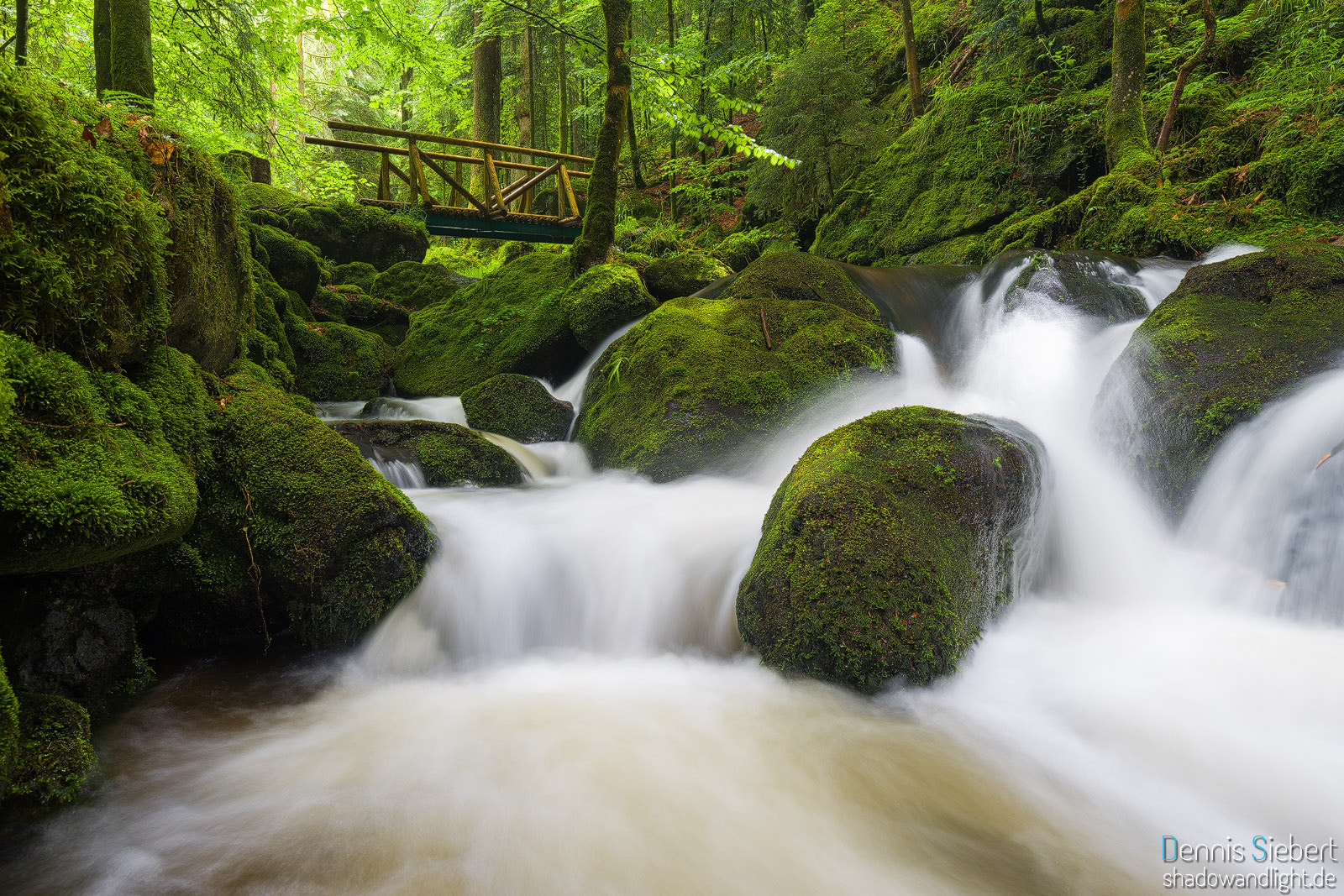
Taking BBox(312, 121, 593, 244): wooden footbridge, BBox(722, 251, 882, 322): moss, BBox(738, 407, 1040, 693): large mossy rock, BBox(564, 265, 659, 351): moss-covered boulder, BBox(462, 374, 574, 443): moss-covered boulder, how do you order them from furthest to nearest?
BBox(312, 121, 593, 244): wooden footbridge < BBox(564, 265, 659, 351): moss-covered boulder < BBox(722, 251, 882, 322): moss < BBox(462, 374, 574, 443): moss-covered boulder < BBox(738, 407, 1040, 693): large mossy rock

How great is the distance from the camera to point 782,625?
3080 mm

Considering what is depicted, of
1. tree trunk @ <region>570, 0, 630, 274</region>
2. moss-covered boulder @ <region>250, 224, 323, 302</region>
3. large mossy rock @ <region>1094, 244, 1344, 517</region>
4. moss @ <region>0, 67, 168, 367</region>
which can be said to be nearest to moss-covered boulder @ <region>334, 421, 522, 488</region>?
moss @ <region>0, 67, 168, 367</region>

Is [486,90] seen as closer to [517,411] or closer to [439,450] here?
[517,411]

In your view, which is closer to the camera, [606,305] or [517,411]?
[517,411]

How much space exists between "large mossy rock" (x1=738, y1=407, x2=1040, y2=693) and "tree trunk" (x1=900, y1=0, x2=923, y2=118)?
11.2 m

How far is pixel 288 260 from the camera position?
8062 mm

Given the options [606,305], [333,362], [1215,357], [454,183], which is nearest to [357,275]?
[454,183]

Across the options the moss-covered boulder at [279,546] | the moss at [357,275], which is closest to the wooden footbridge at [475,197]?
the moss at [357,275]

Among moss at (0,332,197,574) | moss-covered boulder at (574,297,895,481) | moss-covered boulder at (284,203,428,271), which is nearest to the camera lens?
moss at (0,332,197,574)

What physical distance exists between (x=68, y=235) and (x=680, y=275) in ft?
22.4

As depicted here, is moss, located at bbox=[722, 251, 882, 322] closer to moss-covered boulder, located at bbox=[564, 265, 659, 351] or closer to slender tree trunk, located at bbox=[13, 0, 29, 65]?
moss-covered boulder, located at bbox=[564, 265, 659, 351]

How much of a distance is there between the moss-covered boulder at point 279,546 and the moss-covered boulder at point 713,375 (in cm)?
254

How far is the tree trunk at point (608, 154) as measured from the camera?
7.98 metres

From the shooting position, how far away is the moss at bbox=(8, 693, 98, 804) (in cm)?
196
